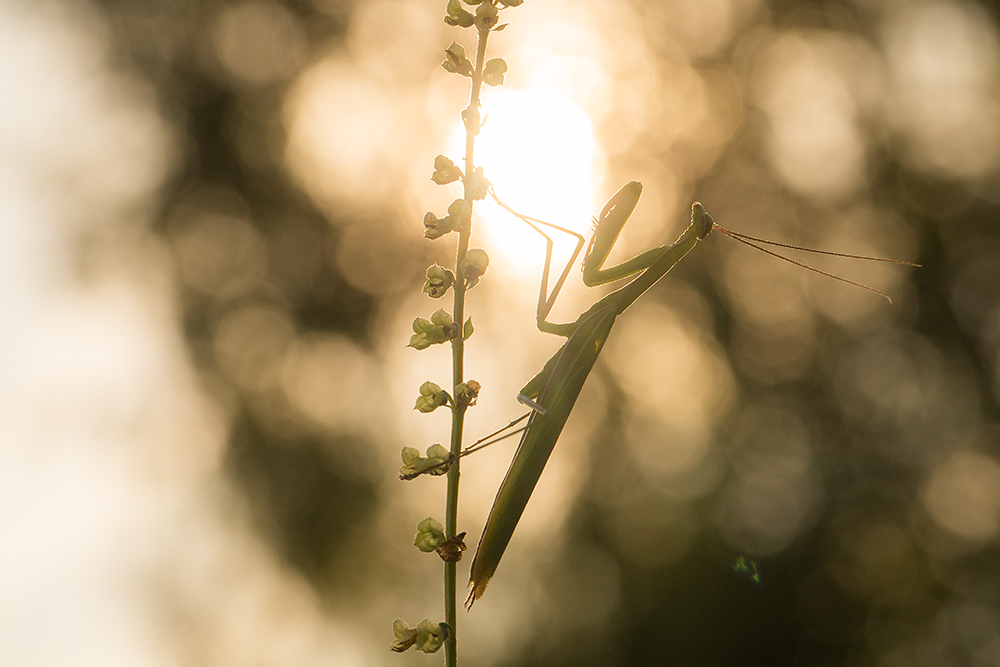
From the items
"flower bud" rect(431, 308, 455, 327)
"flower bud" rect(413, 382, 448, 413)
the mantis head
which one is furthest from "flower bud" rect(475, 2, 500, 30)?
the mantis head

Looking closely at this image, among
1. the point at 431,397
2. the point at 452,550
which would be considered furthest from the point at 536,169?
the point at 452,550

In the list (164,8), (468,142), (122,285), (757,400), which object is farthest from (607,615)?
(164,8)

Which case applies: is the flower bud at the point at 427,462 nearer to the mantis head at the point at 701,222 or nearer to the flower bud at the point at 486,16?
the flower bud at the point at 486,16

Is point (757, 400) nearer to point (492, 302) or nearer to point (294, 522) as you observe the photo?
point (492, 302)

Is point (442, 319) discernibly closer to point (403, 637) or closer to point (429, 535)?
point (429, 535)

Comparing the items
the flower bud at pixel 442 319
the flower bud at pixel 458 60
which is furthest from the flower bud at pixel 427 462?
the flower bud at pixel 458 60

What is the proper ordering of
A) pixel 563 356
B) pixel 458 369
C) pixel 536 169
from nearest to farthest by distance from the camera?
pixel 458 369 → pixel 563 356 → pixel 536 169

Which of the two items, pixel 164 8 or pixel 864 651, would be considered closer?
pixel 864 651
